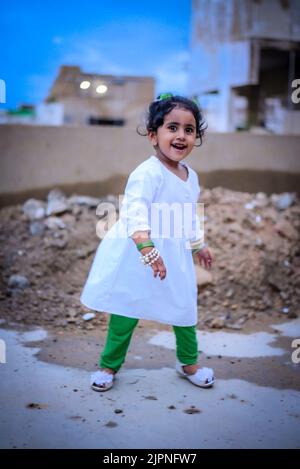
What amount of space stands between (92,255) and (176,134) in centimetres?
208

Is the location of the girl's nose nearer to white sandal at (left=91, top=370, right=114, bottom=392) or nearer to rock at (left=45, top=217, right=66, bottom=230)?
white sandal at (left=91, top=370, right=114, bottom=392)

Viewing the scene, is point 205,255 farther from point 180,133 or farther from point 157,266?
point 180,133

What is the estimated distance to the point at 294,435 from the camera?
2.12 meters

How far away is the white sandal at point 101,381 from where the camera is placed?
8.04 ft

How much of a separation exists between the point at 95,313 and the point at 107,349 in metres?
1.13

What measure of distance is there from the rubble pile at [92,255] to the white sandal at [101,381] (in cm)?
100

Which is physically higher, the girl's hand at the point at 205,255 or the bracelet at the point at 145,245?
the bracelet at the point at 145,245

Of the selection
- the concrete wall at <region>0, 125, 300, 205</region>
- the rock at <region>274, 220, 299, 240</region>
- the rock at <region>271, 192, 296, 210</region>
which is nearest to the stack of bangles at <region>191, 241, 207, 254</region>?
the rock at <region>274, 220, 299, 240</region>

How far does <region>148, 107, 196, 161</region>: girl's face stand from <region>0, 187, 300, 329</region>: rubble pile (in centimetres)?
150

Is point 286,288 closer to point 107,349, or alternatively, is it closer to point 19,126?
point 107,349

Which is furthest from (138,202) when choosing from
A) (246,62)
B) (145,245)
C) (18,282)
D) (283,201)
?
(246,62)

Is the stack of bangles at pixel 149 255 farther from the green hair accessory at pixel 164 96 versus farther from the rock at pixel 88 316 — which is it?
the rock at pixel 88 316

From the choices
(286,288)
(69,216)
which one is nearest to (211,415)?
(286,288)

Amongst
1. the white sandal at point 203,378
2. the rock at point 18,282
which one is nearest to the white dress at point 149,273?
the white sandal at point 203,378
